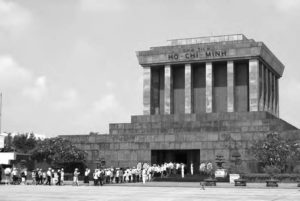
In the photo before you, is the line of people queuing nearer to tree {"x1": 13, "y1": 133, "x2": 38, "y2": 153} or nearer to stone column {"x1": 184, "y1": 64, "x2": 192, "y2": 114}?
stone column {"x1": 184, "y1": 64, "x2": 192, "y2": 114}

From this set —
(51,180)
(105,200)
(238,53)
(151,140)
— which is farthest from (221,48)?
(105,200)

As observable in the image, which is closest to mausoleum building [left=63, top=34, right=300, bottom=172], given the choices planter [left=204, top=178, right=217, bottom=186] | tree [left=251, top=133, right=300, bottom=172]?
tree [left=251, top=133, right=300, bottom=172]

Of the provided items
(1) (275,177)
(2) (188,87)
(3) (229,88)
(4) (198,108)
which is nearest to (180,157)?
(4) (198,108)

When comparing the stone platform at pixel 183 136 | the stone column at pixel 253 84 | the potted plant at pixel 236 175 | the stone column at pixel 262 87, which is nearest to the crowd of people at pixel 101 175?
the stone platform at pixel 183 136

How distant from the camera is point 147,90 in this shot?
7012 centimetres

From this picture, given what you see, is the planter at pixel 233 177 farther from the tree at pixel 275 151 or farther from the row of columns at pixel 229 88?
the row of columns at pixel 229 88

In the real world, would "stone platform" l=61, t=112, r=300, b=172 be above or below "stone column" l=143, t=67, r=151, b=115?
below

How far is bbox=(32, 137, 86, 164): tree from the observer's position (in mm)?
58500

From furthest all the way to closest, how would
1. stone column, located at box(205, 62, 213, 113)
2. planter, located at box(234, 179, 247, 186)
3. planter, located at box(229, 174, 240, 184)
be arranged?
stone column, located at box(205, 62, 213, 113)
planter, located at box(229, 174, 240, 184)
planter, located at box(234, 179, 247, 186)

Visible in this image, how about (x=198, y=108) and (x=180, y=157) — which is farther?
(x=198, y=108)

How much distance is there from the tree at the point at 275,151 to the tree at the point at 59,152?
62.1 ft

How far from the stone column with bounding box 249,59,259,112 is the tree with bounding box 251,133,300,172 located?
12.5m

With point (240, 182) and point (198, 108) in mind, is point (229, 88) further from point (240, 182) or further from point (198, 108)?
point (240, 182)

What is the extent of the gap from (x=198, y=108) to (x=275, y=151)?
19.7 m
